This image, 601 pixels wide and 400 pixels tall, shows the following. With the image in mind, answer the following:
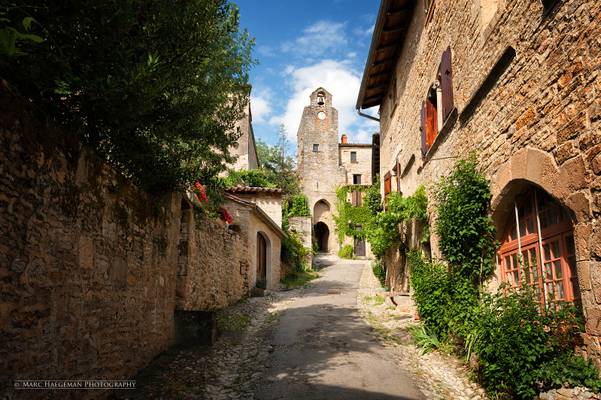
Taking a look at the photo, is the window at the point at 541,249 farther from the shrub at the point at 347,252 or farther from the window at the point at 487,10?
the shrub at the point at 347,252

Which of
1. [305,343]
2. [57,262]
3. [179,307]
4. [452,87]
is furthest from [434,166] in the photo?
[57,262]

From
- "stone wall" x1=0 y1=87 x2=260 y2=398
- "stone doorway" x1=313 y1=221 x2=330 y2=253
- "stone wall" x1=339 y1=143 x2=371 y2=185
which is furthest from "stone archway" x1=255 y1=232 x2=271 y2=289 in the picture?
"stone wall" x1=339 y1=143 x2=371 y2=185

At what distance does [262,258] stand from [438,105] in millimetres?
10121

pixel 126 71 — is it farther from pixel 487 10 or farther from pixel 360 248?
pixel 360 248

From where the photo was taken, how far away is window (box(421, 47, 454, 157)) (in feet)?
24.4

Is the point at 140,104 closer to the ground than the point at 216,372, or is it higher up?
higher up

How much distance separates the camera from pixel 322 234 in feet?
116

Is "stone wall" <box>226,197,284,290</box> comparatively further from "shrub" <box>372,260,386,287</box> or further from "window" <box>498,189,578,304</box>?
"window" <box>498,189,578,304</box>

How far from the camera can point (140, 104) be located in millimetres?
3676

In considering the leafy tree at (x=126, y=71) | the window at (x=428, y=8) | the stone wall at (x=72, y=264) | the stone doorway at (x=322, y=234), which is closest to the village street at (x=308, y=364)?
the stone wall at (x=72, y=264)

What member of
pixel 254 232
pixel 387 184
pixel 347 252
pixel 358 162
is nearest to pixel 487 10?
pixel 387 184

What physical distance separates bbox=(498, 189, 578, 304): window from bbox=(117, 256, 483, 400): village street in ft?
4.77

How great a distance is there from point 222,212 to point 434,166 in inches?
226

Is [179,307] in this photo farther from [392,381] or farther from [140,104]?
[140,104]
